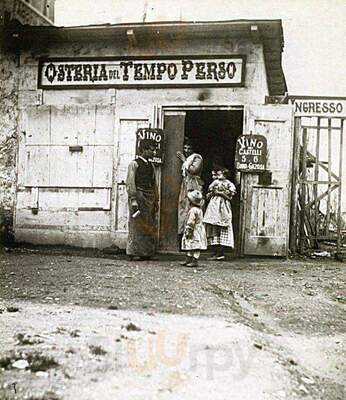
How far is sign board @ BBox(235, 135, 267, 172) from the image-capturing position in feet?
29.3

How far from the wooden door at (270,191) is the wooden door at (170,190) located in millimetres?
1181

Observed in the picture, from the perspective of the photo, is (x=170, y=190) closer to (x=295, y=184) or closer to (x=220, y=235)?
(x=220, y=235)

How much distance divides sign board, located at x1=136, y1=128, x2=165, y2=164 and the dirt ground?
2.59 meters

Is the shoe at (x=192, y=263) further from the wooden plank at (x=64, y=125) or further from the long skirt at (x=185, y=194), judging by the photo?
the wooden plank at (x=64, y=125)

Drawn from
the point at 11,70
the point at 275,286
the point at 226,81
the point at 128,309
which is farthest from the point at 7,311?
the point at 11,70

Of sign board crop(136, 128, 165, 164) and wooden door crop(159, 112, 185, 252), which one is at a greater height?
sign board crop(136, 128, 165, 164)

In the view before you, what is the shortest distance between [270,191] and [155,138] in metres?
2.17

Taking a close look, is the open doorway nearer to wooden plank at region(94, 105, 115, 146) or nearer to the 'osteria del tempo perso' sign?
the 'osteria del tempo perso' sign

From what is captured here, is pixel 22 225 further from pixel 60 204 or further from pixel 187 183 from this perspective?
pixel 187 183

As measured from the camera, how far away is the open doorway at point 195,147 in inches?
366

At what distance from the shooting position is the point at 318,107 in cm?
873

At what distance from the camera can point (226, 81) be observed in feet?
29.9

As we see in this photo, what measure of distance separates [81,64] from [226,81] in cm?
268

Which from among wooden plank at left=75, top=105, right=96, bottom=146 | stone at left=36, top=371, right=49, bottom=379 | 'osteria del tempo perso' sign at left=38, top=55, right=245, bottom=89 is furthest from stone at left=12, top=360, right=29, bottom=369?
'osteria del tempo perso' sign at left=38, top=55, right=245, bottom=89
